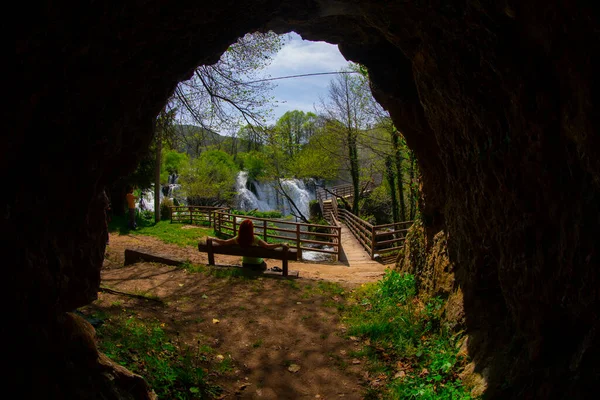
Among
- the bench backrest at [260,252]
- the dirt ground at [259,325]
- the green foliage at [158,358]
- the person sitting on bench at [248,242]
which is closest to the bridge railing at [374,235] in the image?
the dirt ground at [259,325]

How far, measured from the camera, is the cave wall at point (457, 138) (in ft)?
6.70

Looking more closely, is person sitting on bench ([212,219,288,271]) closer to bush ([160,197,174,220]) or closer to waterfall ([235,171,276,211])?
bush ([160,197,174,220])

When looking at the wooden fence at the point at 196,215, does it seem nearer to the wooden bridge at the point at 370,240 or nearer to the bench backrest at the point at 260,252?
the wooden bridge at the point at 370,240

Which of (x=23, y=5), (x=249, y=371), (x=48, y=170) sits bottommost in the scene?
(x=249, y=371)

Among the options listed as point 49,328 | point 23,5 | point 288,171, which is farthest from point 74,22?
point 288,171

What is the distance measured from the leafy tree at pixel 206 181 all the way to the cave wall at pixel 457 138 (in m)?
24.6

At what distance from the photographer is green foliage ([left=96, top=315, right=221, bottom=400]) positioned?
3554 millimetres

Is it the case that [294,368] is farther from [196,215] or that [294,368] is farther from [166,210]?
[166,210]

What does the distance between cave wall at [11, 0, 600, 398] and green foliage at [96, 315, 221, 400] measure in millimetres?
1198

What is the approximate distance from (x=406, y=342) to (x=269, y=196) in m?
33.6

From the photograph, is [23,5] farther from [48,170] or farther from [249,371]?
[249,371]

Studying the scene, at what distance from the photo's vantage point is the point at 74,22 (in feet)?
6.68

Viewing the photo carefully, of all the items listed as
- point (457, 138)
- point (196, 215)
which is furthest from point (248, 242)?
point (196, 215)

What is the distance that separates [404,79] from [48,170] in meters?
5.57
